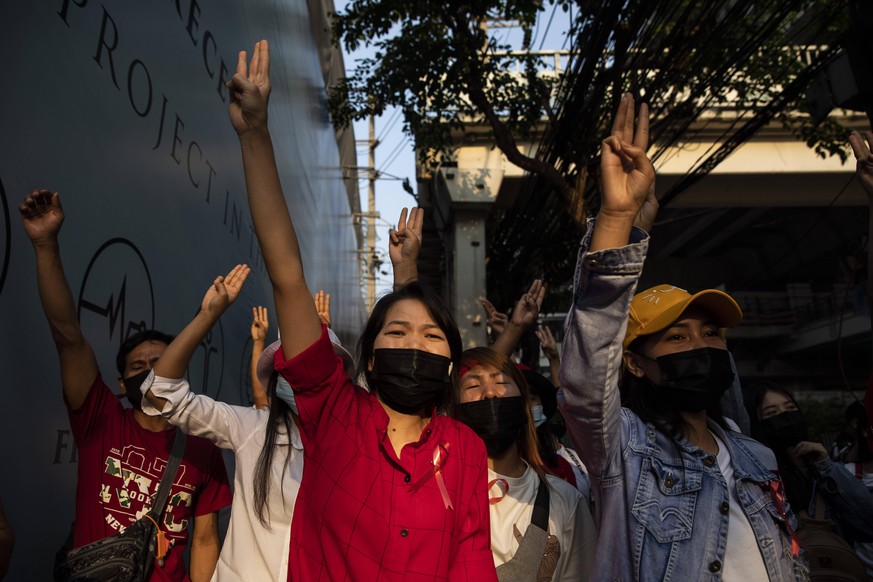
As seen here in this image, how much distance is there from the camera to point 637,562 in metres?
1.45

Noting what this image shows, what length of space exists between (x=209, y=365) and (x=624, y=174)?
9.28 ft

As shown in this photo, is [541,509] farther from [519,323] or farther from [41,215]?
[41,215]

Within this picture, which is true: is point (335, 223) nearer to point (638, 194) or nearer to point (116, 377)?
point (116, 377)

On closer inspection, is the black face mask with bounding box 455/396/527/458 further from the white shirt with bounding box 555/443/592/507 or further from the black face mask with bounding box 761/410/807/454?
the black face mask with bounding box 761/410/807/454

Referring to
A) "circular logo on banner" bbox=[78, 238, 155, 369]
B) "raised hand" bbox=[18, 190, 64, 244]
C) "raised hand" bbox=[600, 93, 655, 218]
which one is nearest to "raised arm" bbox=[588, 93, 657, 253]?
"raised hand" bbox=[600, 93, 655, 218]

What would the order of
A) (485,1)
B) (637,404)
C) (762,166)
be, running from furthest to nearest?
(762,166), (485,1), (637,404)

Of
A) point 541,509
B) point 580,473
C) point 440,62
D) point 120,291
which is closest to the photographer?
point 541,509

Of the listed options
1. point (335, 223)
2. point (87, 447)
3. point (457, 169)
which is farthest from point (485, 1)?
point (335, 223)

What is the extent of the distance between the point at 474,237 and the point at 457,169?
2.95 ft

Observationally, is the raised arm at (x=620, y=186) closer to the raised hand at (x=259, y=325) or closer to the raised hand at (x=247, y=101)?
the raised hand at (x=247, y=101)

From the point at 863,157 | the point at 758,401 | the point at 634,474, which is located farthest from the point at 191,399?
the point at 758,401

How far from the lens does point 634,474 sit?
1.50 meters

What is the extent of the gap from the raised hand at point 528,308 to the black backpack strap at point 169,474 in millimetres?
1450

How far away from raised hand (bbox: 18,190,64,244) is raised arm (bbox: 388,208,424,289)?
Answer: 96 centimetres
